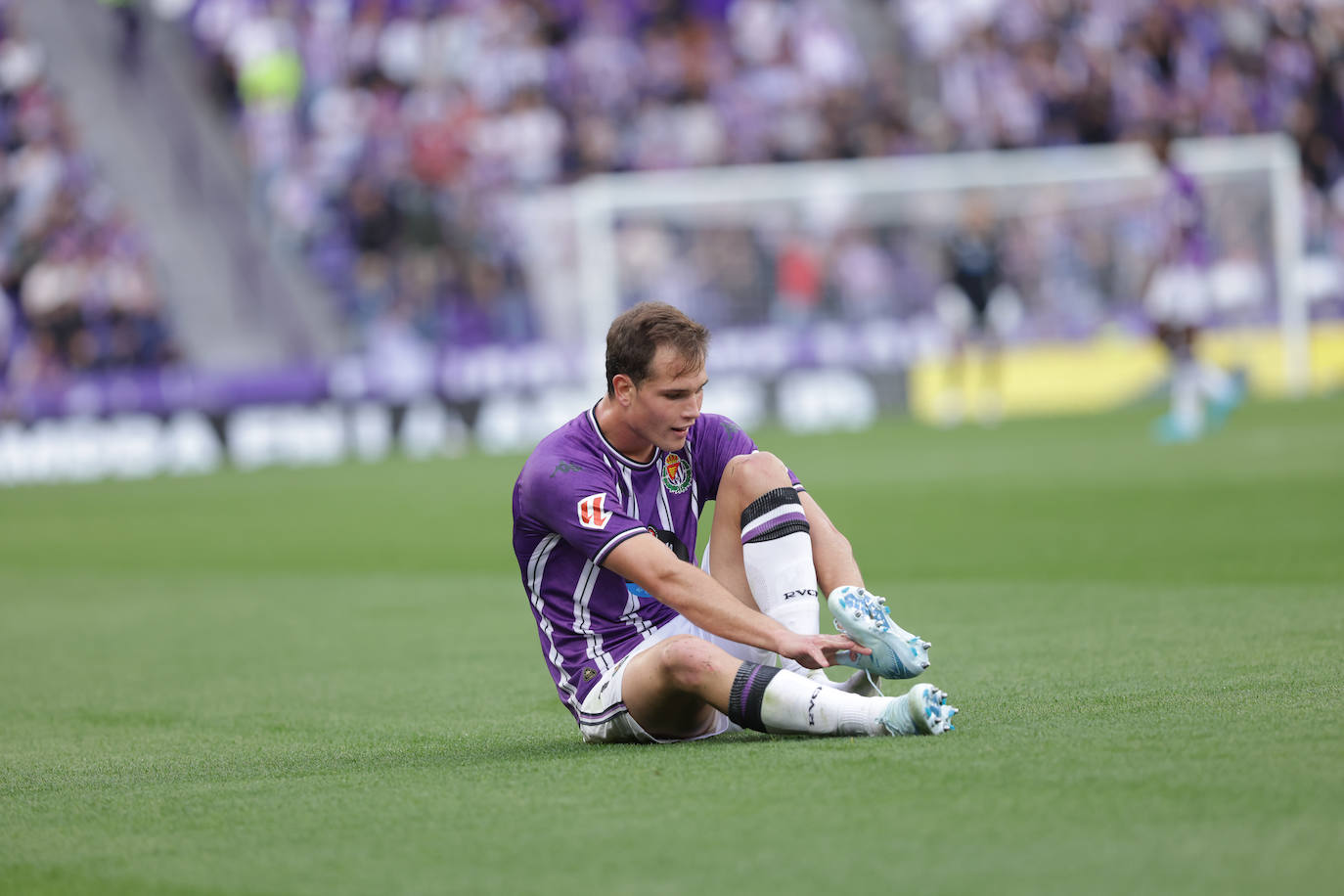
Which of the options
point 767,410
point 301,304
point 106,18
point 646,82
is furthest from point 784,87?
point 106,18

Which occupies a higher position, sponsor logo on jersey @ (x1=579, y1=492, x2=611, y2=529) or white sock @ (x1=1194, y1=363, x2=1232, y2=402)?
sponsor logo on jersey @ (x1=579, y1=492, x2=611, y2=529)

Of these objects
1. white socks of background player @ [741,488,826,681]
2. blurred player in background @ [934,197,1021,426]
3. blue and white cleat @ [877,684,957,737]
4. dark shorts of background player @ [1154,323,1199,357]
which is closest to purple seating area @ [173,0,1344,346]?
blurred player in background @ [934,197,1021,426]

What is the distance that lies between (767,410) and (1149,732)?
19830mm

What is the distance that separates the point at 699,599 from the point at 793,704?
Answer: 39cm

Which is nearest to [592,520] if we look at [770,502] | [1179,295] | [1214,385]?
[770,502]

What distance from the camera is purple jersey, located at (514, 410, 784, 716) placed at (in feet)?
16.5

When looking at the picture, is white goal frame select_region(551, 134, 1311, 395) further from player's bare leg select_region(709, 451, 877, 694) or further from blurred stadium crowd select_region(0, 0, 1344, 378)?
player's bare leg select_region(709, 451, 877, 694)

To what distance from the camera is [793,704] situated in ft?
15.9

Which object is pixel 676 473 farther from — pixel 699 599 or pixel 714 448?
pixel 699 599

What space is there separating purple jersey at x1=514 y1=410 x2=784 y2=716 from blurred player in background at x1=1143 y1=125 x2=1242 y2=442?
1234cm

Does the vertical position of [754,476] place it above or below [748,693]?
above

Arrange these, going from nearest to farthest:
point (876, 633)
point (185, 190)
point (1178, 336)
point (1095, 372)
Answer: point (876, 633) < point (1178, 336) < point (1095, 372) < point (185, 190)

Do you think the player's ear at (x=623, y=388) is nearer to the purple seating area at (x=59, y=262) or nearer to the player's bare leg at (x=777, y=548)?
the player's bare leg at (x=777, y=548)

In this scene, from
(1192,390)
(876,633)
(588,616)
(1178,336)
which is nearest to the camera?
(876,633)
